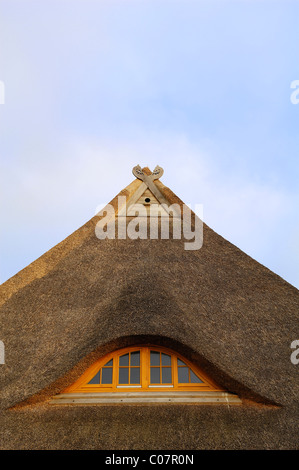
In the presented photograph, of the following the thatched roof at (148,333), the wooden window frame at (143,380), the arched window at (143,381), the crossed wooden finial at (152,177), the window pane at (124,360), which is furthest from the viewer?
the crossed wooden finial at (152,177)

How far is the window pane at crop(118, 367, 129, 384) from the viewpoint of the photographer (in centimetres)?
562

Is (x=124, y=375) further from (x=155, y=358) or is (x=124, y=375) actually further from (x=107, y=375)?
(x=155, y=358)

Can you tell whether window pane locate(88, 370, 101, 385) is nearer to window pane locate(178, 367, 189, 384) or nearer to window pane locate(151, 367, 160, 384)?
window pane locate(151, 367, 160, 384)

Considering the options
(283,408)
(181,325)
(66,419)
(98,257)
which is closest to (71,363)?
(66,419)

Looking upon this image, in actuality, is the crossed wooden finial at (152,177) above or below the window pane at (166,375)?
above

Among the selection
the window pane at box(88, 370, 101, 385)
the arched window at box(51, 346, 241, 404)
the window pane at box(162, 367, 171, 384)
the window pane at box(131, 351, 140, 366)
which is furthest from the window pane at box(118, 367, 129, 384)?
the window pane at box(162, 367, 171, 384)

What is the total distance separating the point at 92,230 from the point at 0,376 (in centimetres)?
340

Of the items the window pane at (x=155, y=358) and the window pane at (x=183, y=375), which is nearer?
the window pane at (x=183, y=375)

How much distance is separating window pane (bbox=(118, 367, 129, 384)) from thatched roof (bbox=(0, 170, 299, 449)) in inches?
15.5

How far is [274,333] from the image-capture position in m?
5.96

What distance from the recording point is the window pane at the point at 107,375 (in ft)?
18.5

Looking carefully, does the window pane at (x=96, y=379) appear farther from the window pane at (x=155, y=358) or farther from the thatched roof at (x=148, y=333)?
the window pane at (x=155, y=358)

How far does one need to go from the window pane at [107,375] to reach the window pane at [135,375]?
1.02 ft

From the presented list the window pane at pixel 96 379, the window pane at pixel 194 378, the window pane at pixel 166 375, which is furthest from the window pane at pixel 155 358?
the window pane at pixel 96 379
